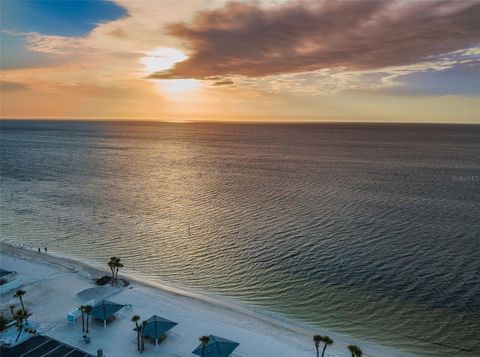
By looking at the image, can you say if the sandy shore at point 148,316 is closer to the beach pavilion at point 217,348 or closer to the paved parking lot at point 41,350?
the paved parking lot at point 41,350

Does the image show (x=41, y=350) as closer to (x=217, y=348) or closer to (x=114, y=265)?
(x=114, y=265)

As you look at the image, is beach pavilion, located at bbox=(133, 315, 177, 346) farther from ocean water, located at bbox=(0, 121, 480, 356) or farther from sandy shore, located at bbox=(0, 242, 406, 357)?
ocean water, located at bbox=(0, 121, 480, 356)

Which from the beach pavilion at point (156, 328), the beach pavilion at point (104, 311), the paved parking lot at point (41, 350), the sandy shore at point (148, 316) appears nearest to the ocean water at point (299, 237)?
the sandy shore at point (148, 316)

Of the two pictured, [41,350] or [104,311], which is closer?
[41,350]

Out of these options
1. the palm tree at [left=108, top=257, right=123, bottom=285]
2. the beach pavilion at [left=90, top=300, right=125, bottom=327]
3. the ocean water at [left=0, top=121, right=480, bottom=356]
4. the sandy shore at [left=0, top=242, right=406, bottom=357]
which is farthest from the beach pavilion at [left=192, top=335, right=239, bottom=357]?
the palm tree at [left=108, top=257, right=123, bottom=285]

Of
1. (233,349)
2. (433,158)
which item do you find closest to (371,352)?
(233,349)

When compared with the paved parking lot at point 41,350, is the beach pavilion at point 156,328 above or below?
above

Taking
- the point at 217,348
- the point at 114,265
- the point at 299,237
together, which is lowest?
the point at 217,348

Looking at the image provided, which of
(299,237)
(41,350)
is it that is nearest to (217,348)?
(41,350)
